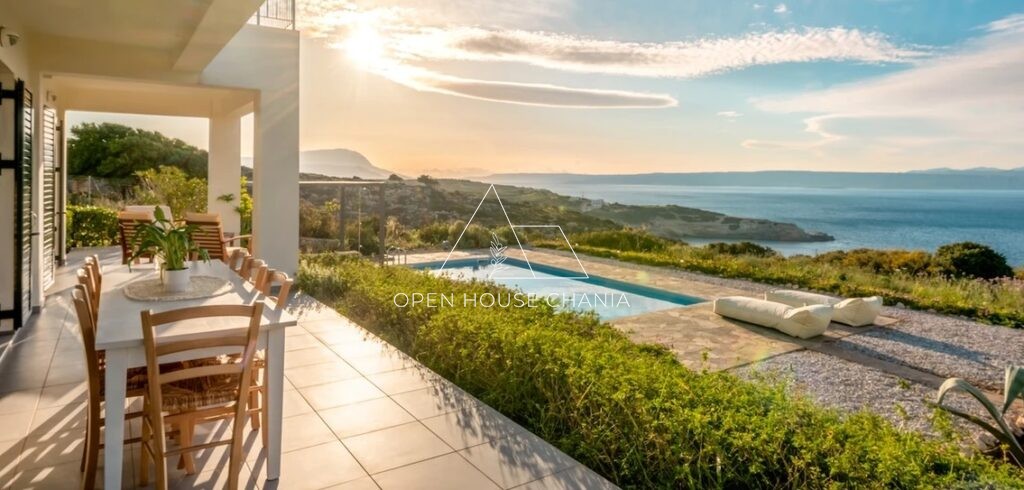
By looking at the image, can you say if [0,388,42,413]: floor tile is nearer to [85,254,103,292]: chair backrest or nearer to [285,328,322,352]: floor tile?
[85,254,103,292]: chair backrest

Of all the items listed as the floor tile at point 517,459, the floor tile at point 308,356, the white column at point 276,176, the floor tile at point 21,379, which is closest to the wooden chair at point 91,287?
the floor tile at point 21,379

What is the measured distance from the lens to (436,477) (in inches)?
115

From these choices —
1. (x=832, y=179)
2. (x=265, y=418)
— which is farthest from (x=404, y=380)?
(x=832, y=179)

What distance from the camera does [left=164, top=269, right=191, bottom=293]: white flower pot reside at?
3439 mm

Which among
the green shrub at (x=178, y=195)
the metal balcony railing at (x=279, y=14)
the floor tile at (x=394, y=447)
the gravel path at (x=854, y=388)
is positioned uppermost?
the metal balcony railing at (x=279, y=14)

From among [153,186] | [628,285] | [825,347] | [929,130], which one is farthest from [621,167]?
[825,347]

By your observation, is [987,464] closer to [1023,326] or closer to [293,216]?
[1023,326]

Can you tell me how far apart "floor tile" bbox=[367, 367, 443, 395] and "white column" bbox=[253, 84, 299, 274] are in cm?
432

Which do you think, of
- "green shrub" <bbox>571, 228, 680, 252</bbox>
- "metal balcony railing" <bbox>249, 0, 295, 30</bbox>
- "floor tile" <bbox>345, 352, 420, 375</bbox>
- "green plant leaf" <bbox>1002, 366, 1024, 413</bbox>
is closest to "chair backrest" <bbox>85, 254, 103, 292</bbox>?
"floor tile" <bbox>345, 352, 420, 375</bbox>

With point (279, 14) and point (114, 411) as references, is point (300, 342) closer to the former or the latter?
point (114, 411)

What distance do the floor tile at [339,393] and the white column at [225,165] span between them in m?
7.91

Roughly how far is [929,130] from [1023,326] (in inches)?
875

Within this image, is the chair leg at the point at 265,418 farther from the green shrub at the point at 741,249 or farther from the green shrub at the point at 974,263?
the green shrub at the point at 974,263

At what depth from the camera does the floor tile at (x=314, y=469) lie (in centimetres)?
284
